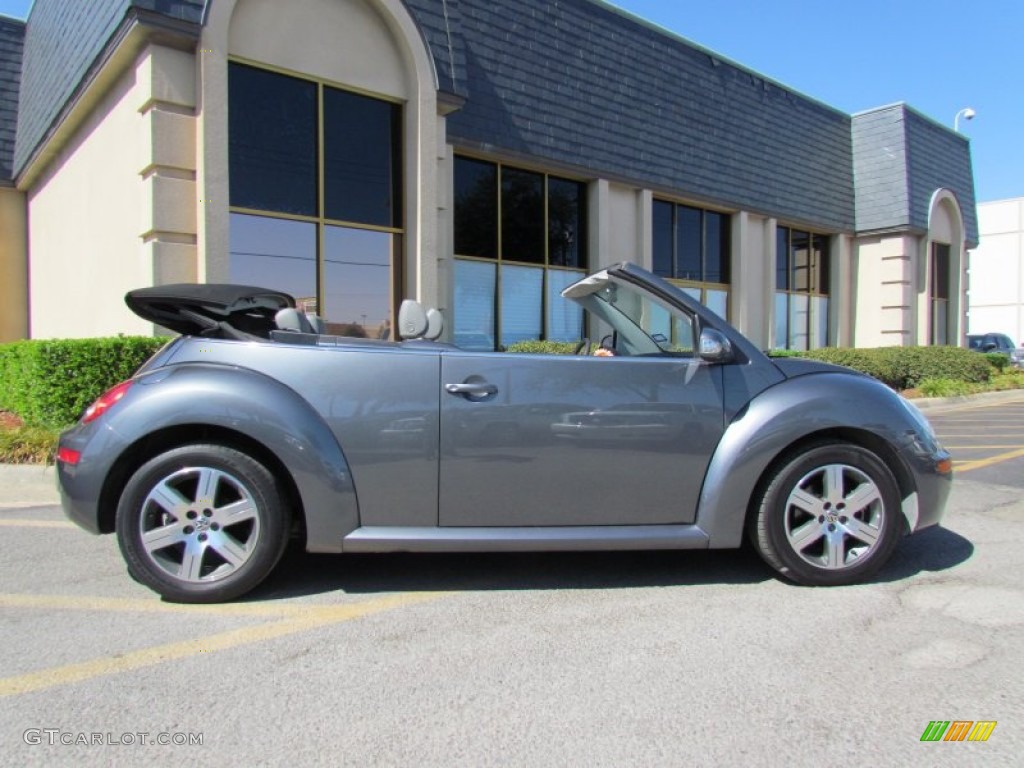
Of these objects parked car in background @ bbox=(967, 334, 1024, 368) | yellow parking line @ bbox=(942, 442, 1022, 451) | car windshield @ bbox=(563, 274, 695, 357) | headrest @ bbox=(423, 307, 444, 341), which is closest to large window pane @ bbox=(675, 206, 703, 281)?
yellow parking line @ bbox=(942, 442, 1022, 451)

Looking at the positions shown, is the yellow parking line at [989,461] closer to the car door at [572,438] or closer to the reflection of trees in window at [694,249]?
the car door at [572,438]

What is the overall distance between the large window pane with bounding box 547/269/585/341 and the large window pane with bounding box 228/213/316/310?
4691 mm

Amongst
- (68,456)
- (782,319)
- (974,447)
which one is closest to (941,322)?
(782,319)

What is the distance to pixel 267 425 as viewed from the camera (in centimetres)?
335

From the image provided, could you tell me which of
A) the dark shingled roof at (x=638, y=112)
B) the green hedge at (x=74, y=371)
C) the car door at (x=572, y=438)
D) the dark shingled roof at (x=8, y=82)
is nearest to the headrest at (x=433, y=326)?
the car door at (x=572, y=438)

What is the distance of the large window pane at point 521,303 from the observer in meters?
11.9

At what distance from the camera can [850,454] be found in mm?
3623

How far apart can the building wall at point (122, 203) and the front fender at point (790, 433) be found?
6315 millimetres

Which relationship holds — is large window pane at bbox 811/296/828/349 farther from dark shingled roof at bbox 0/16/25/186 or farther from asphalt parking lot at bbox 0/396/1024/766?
dark shingled roof at bbox 0/16/25/186

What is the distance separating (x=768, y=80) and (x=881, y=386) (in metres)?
14.5

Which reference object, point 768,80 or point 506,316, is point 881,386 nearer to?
point 506,316

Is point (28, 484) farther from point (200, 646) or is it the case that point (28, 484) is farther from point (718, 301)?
point (718, 301)

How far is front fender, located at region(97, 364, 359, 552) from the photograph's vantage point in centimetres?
335

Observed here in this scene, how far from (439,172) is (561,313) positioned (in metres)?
3.59
